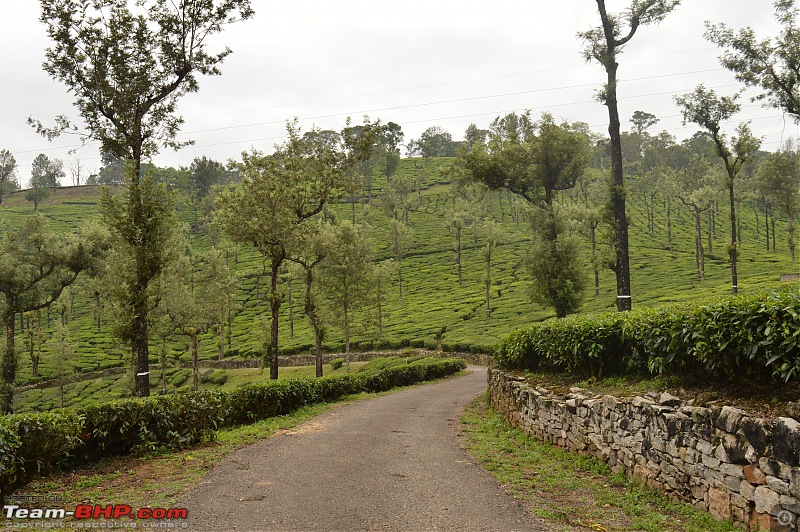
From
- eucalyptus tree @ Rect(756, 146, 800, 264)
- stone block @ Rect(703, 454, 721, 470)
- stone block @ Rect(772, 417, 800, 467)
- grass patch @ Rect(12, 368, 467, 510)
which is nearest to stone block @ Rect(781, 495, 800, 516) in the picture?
stone block @ Rect(772, 417, 800, 467)

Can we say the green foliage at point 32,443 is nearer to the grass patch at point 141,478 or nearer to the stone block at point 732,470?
the grass patch at point 141,478

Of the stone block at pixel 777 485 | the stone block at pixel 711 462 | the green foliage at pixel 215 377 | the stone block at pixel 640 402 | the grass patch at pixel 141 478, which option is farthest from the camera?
the green foliage at pixel 215 377

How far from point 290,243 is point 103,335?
62169mm

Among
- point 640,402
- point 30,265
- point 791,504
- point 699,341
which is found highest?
point 30,265

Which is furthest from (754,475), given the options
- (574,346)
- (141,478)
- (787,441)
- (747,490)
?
(141,478)

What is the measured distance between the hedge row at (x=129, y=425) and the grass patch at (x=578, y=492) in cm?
674

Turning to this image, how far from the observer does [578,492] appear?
8.61m

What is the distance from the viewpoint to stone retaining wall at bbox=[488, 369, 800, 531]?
5.80 m

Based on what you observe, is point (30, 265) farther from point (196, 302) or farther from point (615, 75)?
point (615, 75)

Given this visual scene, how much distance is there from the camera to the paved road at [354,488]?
7055 millimetres

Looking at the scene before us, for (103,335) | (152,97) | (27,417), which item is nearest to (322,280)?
(152,97)

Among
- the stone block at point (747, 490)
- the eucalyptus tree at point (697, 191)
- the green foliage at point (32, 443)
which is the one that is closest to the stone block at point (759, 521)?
the stone block at point (747, 490)

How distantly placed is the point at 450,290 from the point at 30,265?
49.9 metres

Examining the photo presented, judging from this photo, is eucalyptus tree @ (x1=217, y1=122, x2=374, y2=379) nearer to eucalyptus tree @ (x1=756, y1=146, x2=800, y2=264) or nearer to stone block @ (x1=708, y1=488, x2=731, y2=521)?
stone block @ (x1=708, y1=488, x2=731, y2=521)
